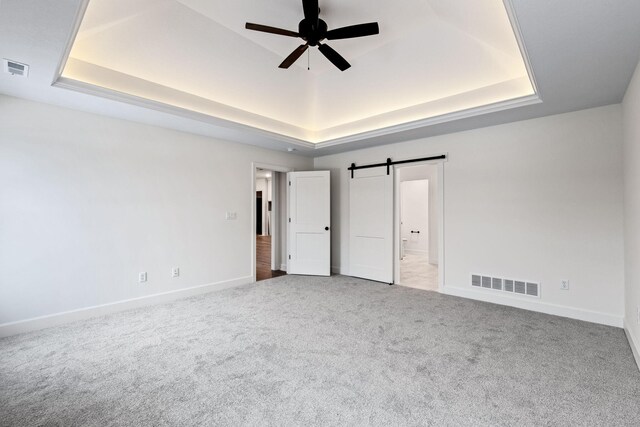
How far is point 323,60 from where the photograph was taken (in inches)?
168

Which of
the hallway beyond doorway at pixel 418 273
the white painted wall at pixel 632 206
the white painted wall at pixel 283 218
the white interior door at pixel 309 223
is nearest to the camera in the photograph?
the white painted wall at pixel 632 206

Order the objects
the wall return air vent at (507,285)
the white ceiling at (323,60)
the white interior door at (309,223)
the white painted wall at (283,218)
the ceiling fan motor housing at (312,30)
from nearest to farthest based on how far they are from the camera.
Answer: the white ceiling at (323,60) → the ceiling fan motor housing at (312,30) → the wall return air vent at (507,285) → the white interior door at (309,223) → the white painted wall at (283,218)

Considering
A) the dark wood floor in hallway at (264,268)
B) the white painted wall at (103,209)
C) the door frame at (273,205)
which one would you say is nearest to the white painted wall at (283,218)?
the door frame at (273,205)

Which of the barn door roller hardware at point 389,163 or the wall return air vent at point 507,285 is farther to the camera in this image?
the barn door roller hardware at point 389,163

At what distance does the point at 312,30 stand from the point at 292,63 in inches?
21.2

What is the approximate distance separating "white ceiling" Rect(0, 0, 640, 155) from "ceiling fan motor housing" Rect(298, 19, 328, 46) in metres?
0.61

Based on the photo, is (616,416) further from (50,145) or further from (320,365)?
(50,145)

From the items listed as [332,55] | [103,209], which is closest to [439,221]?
[332,55]

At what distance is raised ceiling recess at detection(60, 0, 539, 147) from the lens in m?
2.94

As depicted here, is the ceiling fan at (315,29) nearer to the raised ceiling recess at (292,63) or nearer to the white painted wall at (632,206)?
the raised ceiling recess at (292,63)

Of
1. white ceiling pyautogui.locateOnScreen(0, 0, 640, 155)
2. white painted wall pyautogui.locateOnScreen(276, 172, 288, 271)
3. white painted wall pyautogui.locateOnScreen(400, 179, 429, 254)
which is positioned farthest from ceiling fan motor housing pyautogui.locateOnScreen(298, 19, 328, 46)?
white painted wall pyautogui.locateOnScreen(400, 179, 429, 254)

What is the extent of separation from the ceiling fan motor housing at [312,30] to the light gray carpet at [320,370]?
2.97 metres

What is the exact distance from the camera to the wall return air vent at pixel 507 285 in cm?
364

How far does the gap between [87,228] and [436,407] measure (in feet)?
13.1
